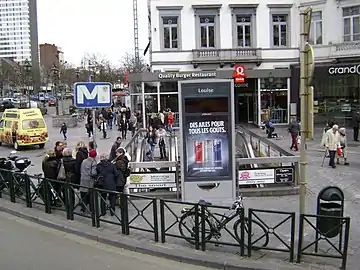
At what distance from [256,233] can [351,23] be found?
87.4 ft

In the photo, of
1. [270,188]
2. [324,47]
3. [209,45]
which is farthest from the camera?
[209,45]

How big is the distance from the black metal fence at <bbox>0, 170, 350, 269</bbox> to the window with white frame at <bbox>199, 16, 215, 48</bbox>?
24899mm

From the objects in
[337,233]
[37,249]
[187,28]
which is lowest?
[37,249]

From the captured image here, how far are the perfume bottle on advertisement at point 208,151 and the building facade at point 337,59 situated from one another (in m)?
21.4

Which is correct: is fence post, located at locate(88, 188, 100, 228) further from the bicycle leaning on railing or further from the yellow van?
the yellow van

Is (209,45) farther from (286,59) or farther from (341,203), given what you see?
(341,203)

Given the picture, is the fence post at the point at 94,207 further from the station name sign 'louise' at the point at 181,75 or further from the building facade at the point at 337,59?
the building facade at the point at 337,59

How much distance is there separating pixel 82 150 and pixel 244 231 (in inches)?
209

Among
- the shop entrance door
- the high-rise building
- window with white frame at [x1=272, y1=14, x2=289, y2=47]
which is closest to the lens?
window with white frame at [x1=272, y1=14, x2=289, y2=47]

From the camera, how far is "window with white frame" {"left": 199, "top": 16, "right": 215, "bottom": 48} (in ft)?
112

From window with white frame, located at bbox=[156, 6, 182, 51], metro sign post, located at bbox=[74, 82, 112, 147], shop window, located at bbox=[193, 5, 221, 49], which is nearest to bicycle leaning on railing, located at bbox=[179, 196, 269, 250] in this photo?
metro sign post, located at bbox=[74, 82, 112, 147]

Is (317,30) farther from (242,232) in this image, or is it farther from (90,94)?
(242,232)

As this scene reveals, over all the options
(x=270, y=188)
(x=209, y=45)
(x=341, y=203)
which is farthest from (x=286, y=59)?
(x=341, y=203)

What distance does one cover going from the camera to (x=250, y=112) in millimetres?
36344
